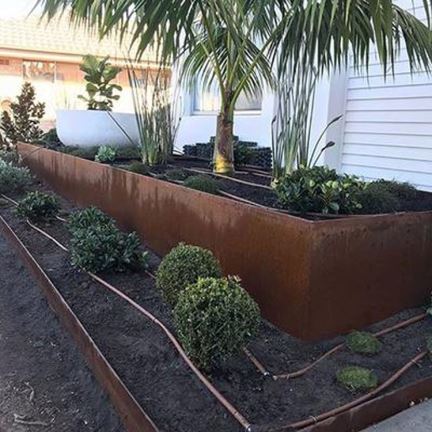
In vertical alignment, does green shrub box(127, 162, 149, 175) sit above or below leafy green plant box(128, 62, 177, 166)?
below

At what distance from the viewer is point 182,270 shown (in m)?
2.57

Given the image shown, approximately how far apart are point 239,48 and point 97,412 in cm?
278

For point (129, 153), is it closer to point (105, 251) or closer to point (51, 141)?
point (105, 251)

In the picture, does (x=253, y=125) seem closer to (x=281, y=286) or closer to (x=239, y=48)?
(x=239, y=48)

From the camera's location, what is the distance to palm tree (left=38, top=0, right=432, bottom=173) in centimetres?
264

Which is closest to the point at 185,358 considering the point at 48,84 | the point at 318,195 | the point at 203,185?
the point at 318,195

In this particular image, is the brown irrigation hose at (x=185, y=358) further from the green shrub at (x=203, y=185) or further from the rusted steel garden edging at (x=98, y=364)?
the green shrub at (x=203, y=185)

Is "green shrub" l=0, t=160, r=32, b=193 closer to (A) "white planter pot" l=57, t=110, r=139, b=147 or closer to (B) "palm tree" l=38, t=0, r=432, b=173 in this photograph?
(A) "white planter pot" l=57, t=110, r=139, b=147

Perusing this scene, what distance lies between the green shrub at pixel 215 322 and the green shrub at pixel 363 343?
57 centimetres

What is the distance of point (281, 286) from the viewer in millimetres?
2453

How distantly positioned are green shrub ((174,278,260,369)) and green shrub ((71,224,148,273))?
1.39 meters

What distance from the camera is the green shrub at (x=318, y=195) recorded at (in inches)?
103

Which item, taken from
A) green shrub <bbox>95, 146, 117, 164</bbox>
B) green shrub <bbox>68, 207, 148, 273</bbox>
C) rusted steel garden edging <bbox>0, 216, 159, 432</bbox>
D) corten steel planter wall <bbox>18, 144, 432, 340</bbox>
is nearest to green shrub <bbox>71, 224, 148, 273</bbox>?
green shrub <bbox>68, 207, 148, 273</bbox>

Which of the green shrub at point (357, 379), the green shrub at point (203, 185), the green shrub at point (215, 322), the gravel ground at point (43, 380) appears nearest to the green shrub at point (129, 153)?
the green shrub at point (203, 185)
